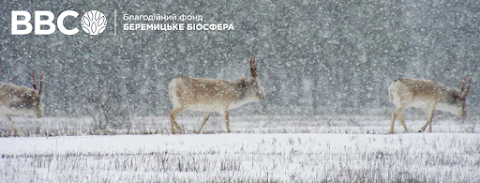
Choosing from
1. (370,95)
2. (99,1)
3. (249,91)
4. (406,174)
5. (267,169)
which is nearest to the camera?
(406,174)

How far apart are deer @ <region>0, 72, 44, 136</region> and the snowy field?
2.33m

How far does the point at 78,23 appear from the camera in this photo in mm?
23406

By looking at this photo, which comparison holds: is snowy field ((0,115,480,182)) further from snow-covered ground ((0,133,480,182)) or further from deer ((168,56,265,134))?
deer ((168,56,265,134))

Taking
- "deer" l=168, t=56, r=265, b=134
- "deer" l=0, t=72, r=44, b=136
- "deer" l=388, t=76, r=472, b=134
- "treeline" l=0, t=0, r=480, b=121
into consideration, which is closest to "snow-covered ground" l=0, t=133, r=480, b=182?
"deer" l=168, t=56, r=265, b=134

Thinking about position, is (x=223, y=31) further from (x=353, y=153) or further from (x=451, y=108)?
(x=353, y=153)

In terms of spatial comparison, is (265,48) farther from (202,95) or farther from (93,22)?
(202,95)

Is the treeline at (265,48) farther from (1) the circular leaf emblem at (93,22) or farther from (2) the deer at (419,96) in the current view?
(2) the deer at (419,96)

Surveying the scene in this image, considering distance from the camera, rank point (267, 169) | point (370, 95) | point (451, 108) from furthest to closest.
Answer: point (370, 95), point (451, 108), point (267, 169)

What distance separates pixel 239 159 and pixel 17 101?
720cm

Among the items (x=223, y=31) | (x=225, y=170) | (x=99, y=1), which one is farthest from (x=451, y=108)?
(x=99, y=1)

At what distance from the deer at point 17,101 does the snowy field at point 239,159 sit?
2.33 meters

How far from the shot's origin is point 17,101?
10.0 m

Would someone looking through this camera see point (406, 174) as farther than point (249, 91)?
No

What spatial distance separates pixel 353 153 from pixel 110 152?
3728mm
